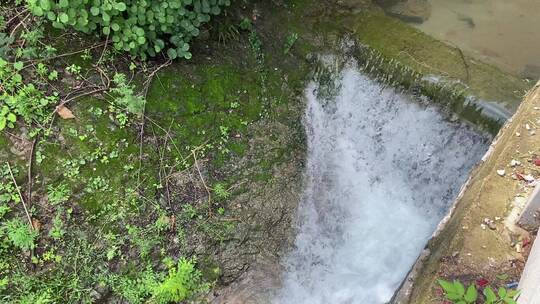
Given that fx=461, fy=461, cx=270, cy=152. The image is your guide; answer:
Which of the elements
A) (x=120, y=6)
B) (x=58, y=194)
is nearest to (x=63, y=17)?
(x=120, y=6)

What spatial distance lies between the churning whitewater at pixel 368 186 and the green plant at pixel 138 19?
1.49 meters

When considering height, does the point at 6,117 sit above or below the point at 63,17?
below

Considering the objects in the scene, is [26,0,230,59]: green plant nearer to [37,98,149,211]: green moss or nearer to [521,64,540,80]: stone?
[37,98,149,211]: green moss

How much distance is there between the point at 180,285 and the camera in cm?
373

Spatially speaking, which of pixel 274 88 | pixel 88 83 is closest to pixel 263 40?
pixel 274 88

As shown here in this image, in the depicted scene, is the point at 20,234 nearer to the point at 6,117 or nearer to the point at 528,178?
the point at 6,117

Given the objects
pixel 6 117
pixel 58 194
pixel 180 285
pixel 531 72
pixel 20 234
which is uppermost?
pixel 531 72

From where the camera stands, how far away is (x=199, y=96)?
4340 mm

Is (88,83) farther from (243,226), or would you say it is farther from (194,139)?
(243,226)

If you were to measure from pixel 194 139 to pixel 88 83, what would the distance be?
102cm

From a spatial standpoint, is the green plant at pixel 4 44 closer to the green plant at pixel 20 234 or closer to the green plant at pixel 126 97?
the green plant at pixel 126 97

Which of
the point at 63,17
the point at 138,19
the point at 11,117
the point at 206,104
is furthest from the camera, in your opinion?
the point at 206,104

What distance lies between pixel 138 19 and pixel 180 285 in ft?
7.13

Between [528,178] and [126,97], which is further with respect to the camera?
[126,97]
